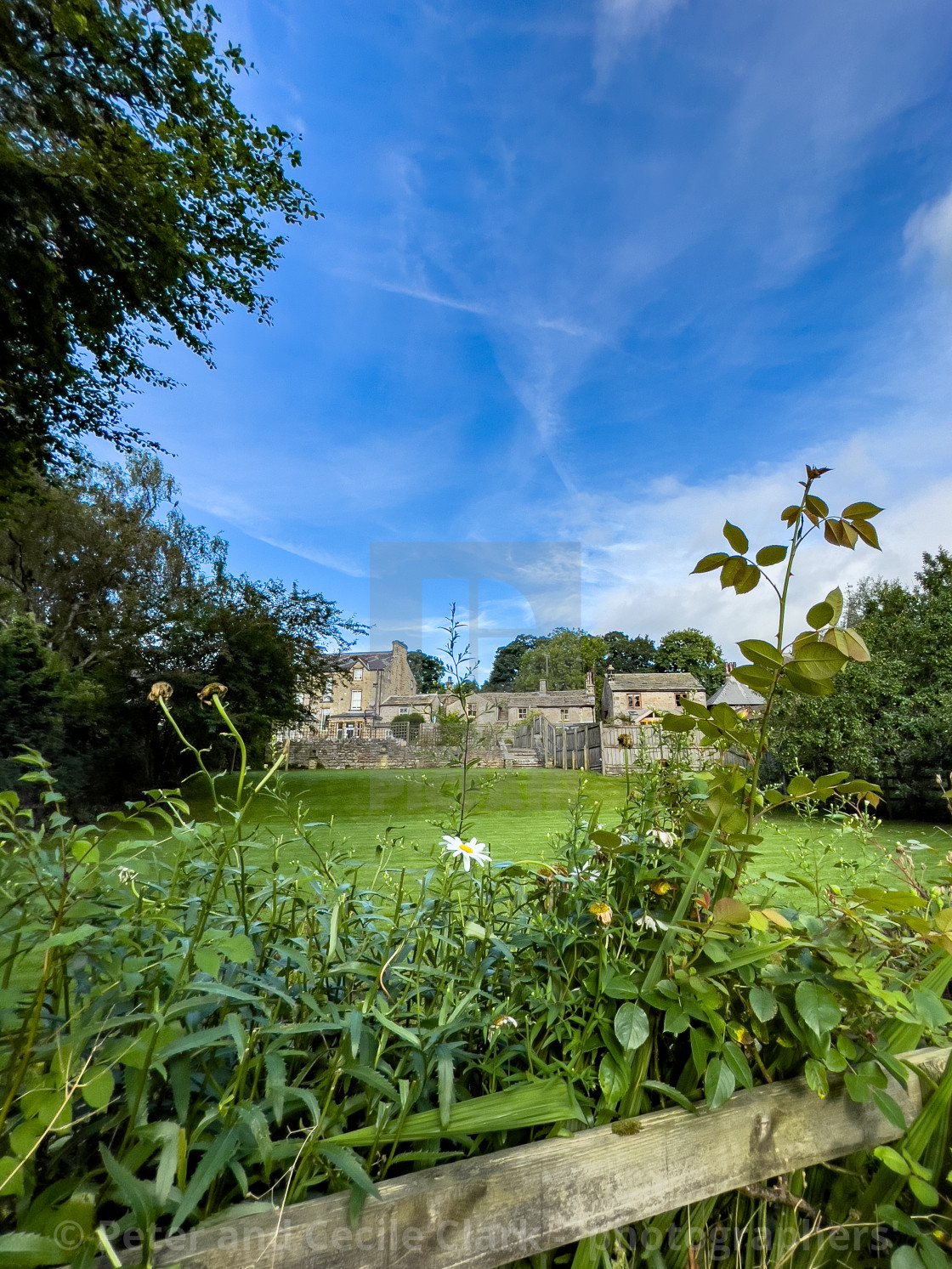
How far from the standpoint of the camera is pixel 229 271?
325 inches

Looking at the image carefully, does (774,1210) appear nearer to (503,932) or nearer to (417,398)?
(503,932)

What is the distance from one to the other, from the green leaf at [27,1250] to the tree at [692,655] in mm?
43950

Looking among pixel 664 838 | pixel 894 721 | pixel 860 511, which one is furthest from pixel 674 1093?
pixel 894 721

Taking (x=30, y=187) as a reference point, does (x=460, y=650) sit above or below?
below

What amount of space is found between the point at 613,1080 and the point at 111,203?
29.1 feet

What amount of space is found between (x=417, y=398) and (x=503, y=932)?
14.4 metres

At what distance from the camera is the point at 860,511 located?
0.87 meters

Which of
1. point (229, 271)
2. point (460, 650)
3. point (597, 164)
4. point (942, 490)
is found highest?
point (597, 164)

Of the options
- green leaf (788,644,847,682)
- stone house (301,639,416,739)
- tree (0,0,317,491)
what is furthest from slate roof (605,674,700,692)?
green leaf (788,644,847,682)

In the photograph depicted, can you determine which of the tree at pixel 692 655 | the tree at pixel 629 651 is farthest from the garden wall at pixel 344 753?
the tree at pixel 629 651

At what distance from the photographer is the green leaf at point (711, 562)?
34.1 inches

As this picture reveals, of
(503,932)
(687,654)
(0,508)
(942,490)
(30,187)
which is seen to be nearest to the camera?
(503,932)

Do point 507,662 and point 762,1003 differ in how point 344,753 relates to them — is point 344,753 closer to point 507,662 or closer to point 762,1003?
point 507,662

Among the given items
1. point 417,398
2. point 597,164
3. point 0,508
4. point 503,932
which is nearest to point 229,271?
point 0,508
